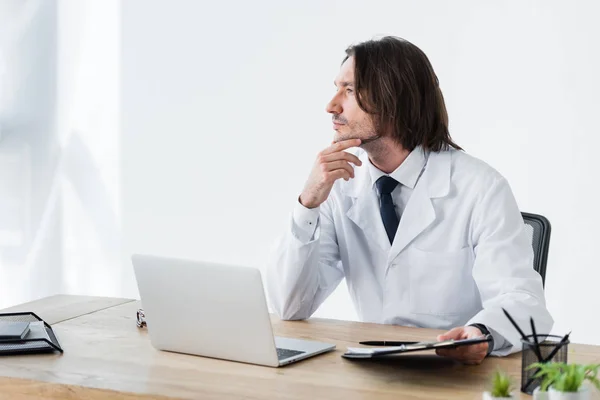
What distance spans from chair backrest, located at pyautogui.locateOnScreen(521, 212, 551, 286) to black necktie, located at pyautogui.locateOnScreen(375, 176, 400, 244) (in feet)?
1.18

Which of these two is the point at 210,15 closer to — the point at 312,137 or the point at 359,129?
the point at 312,137

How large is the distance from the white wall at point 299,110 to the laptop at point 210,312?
1837mm

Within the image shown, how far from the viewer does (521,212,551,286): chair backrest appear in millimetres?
2127

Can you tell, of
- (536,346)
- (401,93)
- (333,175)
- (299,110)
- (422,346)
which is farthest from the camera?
(299,110)

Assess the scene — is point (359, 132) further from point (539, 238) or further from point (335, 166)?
point (539, 238)

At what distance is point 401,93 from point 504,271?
607 millimetres

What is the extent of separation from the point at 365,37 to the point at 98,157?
1.43m

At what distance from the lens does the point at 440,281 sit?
2.04 meters

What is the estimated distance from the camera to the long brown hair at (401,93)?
7.18 ft

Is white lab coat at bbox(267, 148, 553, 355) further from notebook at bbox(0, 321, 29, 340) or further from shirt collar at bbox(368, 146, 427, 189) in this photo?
notebook at bbox(0, 321, 29, 340)

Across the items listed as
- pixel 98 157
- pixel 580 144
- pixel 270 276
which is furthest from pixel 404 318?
pixel 98 157

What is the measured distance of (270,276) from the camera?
2.12 metres

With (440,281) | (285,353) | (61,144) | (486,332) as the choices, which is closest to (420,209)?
(440,281)

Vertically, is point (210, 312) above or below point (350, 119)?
below
